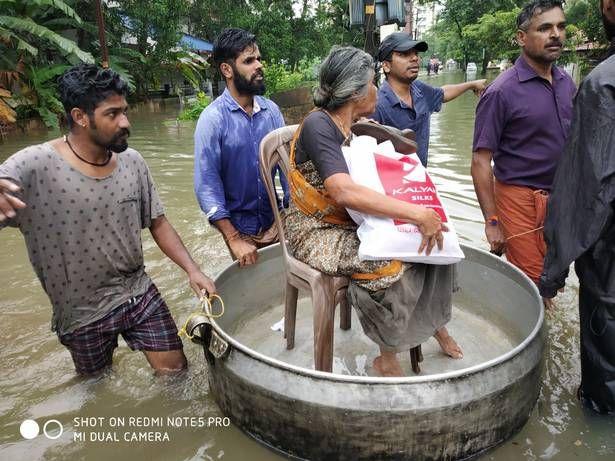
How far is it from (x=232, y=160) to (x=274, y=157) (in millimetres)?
354

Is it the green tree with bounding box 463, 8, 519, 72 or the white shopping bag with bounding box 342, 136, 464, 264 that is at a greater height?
the green tree with bounding box 463, 8, 519, 72

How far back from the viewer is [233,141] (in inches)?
127

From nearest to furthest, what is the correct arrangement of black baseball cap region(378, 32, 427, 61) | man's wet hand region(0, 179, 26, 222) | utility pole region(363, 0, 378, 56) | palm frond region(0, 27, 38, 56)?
1. man's wet hand region(0, 179, 26, 222)
2. black baseball cap region(378, 32, 427, 61)
3. utility pole region(363, 0, 378, 56)
4. palm frond region(0, 27, 38, 56)

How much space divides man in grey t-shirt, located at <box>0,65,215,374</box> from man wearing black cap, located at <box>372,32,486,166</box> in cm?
177

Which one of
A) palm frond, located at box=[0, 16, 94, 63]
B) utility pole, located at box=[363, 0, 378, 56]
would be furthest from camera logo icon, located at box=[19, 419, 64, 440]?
palm frond, located at box=[0, 16, 94, 63]

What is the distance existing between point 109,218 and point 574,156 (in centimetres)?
228

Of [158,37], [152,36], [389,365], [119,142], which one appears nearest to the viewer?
[119,142]

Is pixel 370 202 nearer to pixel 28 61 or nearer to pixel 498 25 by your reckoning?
pixel 28 61

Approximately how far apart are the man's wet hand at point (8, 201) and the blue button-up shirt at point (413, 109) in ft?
7.77

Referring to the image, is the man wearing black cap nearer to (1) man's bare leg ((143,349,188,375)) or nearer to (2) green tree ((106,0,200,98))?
(1) man's bare leg ((143,349,188,375))

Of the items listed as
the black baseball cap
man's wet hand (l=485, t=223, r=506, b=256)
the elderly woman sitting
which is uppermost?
the black baseball cap

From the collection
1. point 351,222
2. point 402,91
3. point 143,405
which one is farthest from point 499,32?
point 143,405

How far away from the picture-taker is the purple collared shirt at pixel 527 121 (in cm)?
308

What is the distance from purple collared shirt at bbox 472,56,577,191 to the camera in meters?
3.08
